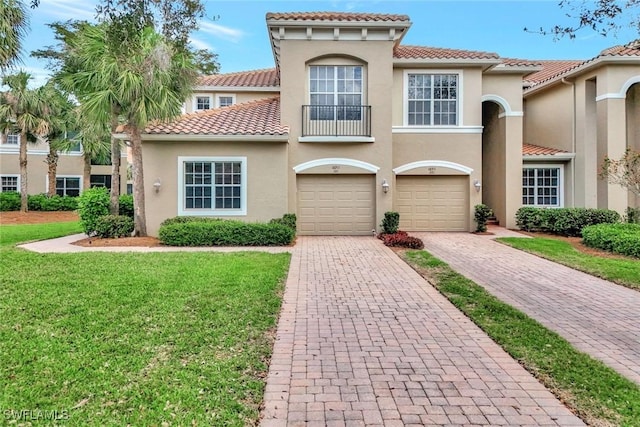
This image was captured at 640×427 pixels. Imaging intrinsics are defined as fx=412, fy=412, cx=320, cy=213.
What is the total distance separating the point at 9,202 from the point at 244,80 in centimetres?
1816

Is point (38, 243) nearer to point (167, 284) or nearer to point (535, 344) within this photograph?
point (167, 284)

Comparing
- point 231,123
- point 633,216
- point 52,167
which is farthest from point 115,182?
point 633,216

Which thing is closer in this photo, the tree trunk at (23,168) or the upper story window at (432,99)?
the upper story window at (432,99)

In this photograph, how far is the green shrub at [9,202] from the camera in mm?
26344

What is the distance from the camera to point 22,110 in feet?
80.2

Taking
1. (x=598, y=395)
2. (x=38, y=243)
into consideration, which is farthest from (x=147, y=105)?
(x=598, y=395)

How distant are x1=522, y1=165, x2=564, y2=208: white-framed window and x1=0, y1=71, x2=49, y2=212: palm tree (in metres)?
26.9

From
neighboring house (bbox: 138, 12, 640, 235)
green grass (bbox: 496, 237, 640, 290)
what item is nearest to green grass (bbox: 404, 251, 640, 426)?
green grass (bbox: 496, 237, 640, 290)

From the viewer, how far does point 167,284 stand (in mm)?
7598

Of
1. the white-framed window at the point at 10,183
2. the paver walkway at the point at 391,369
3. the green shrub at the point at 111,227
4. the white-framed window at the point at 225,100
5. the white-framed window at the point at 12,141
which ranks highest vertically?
the white-framed window at the point at 225,100

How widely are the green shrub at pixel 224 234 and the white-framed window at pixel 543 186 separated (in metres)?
11.7

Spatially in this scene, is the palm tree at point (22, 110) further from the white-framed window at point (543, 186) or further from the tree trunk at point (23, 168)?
the white-framed window at point (543, 186)

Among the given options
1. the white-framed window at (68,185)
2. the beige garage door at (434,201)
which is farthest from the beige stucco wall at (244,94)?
the white-framed window at (68,185)

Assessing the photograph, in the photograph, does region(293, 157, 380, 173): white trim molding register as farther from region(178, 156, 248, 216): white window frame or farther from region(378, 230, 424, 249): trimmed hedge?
region(378, 230, 424, 249): trimmed hedge
